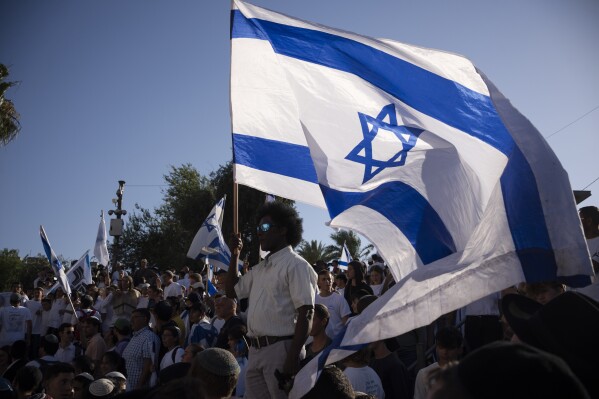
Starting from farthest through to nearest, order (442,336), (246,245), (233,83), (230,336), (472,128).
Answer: (246,245)
(230,336)
(233,83)
(442,336)
(472,128)

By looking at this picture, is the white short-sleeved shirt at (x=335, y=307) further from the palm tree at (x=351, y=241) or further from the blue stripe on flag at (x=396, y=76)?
the palm tree at (x=351, y=241)

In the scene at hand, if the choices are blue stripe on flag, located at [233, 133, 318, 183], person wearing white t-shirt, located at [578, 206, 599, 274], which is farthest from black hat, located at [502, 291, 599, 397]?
person wearing white t-shirt, located at [578, 206, 599, 274]

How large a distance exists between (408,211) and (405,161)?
1.21 ft

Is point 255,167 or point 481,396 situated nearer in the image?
point 481,396

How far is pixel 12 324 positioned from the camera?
1289 centimetres

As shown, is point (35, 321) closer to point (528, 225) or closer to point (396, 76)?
point (396, 76)

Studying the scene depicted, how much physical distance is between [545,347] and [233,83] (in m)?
4.44

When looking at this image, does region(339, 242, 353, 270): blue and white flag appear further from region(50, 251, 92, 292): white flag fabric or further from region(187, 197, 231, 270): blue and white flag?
region(50, 251, 92, 292): white flag fabric

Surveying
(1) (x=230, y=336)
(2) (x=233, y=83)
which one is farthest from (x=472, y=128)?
(1) (x=230, y=336)

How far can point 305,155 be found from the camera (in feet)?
18.6

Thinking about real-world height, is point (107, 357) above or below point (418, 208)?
below

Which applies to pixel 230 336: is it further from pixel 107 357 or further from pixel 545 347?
pixel 545 347

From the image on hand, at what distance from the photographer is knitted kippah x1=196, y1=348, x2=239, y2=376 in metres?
3.73

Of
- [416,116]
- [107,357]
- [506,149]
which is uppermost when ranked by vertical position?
[416,116]
